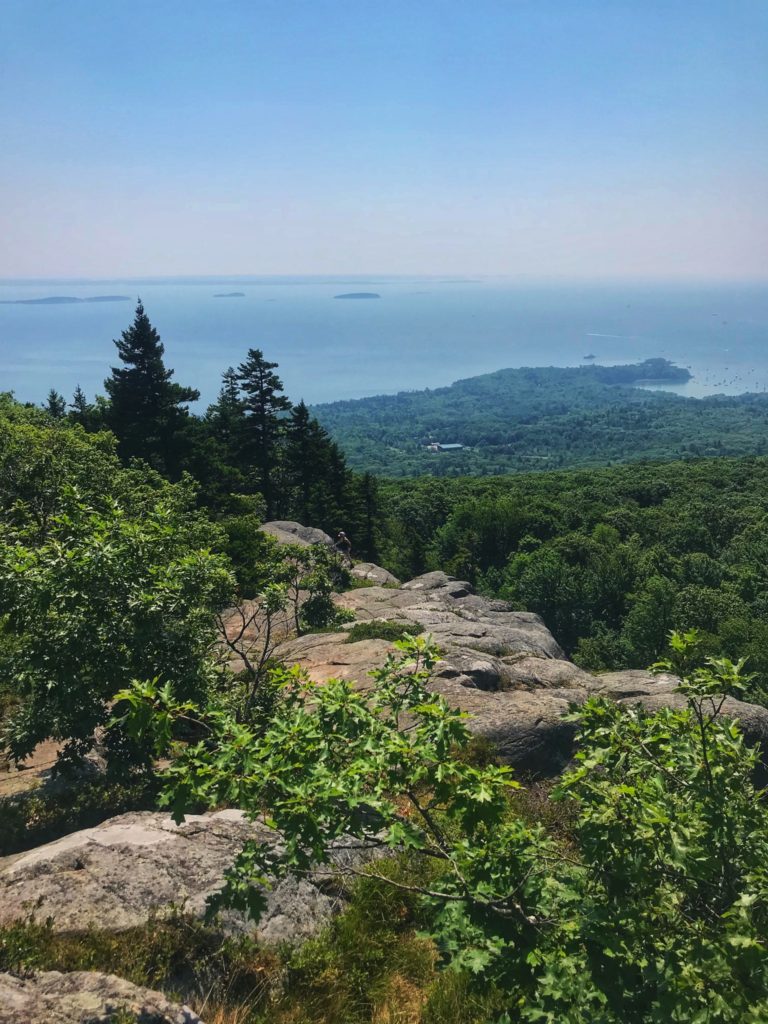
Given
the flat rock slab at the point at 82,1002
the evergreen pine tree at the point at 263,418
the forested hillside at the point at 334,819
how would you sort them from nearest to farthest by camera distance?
the forested hillside at the point at 334,819, the flat rock slab at the point at 82,1002, the evergreen pine tree at the point at 263,418

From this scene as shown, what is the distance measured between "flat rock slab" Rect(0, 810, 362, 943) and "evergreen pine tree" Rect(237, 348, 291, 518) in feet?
107

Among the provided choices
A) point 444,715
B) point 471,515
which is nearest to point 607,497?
point 471,515

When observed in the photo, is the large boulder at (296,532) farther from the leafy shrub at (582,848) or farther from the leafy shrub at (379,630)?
the leafy shrub at (582,848)

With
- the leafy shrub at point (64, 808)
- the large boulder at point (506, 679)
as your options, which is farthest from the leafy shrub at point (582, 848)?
the leafy shrub at point (64, 808)

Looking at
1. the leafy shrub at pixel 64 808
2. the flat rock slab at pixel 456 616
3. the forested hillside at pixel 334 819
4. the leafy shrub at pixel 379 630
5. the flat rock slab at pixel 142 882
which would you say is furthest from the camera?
the flat rock slab at pixel 456 616

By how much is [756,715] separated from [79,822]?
13.4 meters

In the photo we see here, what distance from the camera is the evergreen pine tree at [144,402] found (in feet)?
107

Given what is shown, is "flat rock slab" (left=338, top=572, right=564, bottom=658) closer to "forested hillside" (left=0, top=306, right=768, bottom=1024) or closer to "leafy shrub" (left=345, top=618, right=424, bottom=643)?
"leafy shrub" (left=345, top=618, right=424, bottom=643)

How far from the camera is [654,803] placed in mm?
3557

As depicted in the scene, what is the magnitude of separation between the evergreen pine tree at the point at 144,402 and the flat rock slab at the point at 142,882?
28318 mm

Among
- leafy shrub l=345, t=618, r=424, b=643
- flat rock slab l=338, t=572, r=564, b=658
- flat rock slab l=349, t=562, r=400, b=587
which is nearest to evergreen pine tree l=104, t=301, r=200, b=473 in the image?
flat rock slab l=349, t=562, r=400, b=587

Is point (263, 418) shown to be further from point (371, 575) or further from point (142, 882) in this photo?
point (142, 882)

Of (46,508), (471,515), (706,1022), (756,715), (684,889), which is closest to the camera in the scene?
(706,1022)

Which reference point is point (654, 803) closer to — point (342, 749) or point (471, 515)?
point (342, 749)
